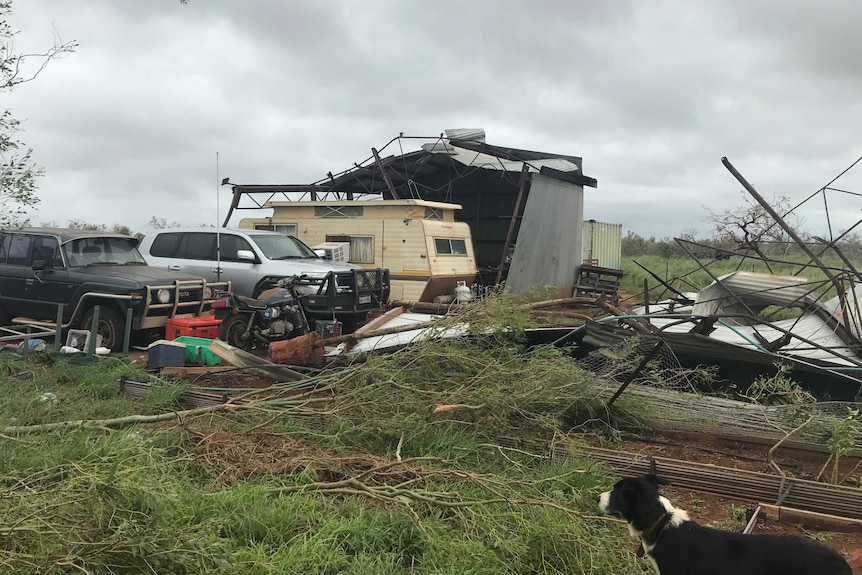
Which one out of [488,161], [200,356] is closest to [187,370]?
[200,356]

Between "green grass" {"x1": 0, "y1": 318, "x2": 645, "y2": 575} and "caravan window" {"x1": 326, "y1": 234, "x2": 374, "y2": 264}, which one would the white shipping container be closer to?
"caravan window" {"x1": 326, "y1": 234, "x2": 374, "y2": 264}

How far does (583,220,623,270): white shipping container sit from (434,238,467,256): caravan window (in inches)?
215

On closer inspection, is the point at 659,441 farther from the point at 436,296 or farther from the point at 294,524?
the point at 436,296

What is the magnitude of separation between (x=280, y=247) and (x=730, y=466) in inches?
353

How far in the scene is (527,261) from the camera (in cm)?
1595

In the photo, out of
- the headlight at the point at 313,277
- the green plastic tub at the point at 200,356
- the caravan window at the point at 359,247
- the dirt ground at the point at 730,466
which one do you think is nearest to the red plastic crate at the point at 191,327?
the green plastic tub at the point at 200,356

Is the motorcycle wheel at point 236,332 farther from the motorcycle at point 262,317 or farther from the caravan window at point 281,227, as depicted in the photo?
the caravan window at point 281,227

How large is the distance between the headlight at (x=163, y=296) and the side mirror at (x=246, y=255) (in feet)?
7.59

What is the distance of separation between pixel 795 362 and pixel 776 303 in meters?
2.48

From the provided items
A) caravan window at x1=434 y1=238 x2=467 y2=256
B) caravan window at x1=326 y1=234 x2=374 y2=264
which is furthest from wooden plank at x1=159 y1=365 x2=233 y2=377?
caravan window at x1=434 y1=238 x2=467 y2=256

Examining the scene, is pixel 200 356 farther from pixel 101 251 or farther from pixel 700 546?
pixel 700 546

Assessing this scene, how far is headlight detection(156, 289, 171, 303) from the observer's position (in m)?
9.45

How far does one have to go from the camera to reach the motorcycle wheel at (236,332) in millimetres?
9758

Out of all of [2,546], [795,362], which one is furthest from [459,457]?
[795,362]
